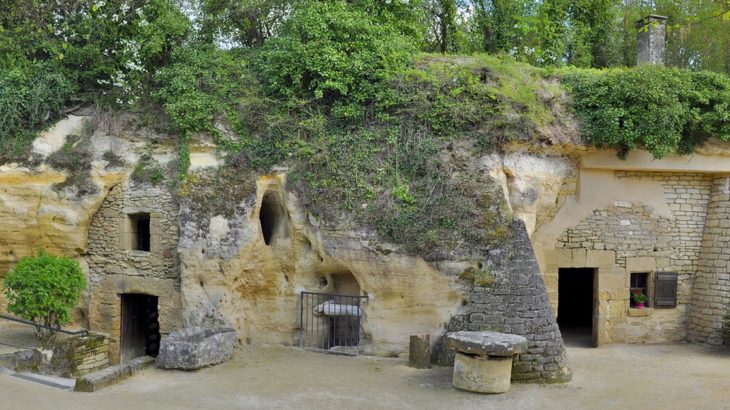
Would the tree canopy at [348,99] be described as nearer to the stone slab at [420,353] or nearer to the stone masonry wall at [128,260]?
the stone masonry wall at [128,260]

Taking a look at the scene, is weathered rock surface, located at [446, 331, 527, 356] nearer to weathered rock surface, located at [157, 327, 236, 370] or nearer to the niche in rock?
weathered rock surface, located at [157, 327, 236, 370]

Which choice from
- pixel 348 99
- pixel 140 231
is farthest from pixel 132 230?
pixel 348 99

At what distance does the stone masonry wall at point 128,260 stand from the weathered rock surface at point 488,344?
19.6 feet

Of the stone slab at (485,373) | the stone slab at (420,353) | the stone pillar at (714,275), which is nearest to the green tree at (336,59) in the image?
the stone slab at (420,353)

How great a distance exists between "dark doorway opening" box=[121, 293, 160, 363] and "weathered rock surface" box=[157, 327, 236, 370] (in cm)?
308

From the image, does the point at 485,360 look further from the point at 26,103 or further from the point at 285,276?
the point at 26,103

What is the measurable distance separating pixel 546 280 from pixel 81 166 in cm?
951

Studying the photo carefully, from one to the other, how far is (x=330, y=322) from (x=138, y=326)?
453 cm

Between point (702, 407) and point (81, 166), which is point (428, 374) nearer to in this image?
point (702, 407)

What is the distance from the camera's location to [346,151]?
1137cm

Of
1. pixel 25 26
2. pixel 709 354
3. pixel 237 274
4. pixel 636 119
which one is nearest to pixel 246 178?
pixel 237 274

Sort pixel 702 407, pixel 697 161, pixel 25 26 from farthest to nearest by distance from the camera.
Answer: pixel 25 26
pixel 697 161
pixel 702 407

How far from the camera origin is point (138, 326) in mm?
13594

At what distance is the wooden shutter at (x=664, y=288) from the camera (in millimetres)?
12688
